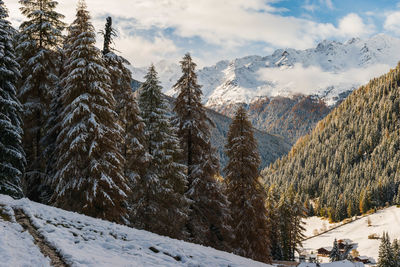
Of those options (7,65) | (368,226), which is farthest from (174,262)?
(368,226)

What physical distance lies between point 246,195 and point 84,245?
53.0ft

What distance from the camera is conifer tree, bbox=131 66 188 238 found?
19.8 meters

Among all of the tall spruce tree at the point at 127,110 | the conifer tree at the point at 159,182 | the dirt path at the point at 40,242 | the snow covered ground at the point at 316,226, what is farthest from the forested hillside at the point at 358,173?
the dirt path at the point at 40,242

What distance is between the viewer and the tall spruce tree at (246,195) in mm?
22812

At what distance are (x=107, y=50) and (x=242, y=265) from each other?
16.5 metres

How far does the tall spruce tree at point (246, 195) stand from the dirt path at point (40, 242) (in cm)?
1584

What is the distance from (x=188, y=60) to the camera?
73.2 feet

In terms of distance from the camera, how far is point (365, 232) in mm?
97938

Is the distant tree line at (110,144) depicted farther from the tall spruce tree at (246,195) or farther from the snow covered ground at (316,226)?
the snow covered ground at (316,226)

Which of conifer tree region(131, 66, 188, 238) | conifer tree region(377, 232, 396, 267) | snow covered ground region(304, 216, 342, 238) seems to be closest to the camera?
conifer tree region(131, 66, 188, 238)

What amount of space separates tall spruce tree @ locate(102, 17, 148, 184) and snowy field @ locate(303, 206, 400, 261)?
81.6m

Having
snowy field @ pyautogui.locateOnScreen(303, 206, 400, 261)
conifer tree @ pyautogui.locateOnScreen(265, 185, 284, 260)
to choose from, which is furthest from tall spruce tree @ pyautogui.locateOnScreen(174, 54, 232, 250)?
snowy field @ pyautogui.locateOnScreen(303, 206, 400, 261)

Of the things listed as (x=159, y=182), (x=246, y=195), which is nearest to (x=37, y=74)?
(x=159, y=182)

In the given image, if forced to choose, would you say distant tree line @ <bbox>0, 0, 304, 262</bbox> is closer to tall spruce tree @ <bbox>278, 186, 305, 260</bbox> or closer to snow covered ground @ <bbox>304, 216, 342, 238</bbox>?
tall spruce tree @ <bbox>278, 186, 305, 260</bbox>
